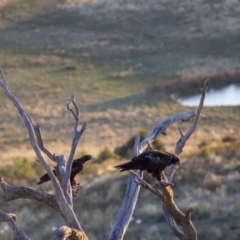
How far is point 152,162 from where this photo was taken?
203 inches

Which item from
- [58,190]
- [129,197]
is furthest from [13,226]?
[129,197]

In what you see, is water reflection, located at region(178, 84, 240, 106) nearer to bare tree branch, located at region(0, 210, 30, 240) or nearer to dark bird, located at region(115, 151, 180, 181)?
dark bird, located at region(115, 151, 180, 181)

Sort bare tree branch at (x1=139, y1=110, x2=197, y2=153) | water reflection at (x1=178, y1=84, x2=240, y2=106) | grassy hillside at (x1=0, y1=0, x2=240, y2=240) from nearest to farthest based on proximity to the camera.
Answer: bare tree branch at (x1=139, y1=110, x2=197, y2=153), grassy hillside at (x1=0, y1=0, x2=240, y2=240), water reflection at (x1=178, y1=84, x2=240, y2=106)

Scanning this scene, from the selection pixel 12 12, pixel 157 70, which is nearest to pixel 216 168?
pixel 157 70

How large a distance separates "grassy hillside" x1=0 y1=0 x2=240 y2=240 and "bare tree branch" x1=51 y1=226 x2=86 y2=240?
725cm

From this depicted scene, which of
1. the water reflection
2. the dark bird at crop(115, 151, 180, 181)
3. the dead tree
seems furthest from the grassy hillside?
the dead tree

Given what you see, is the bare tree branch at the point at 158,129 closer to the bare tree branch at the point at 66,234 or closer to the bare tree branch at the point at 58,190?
the bare tree branch at the point at 58,190

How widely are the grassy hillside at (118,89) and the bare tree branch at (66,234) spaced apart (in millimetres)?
7249

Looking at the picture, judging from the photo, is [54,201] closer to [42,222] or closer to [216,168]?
[42,222]

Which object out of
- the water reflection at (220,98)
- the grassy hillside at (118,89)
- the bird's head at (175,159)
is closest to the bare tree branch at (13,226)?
the bird's head at (175,159)

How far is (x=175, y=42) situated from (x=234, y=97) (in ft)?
36.2

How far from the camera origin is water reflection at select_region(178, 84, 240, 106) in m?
32.3

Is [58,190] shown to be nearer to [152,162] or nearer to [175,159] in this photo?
[152,162]

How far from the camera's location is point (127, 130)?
28641mm
